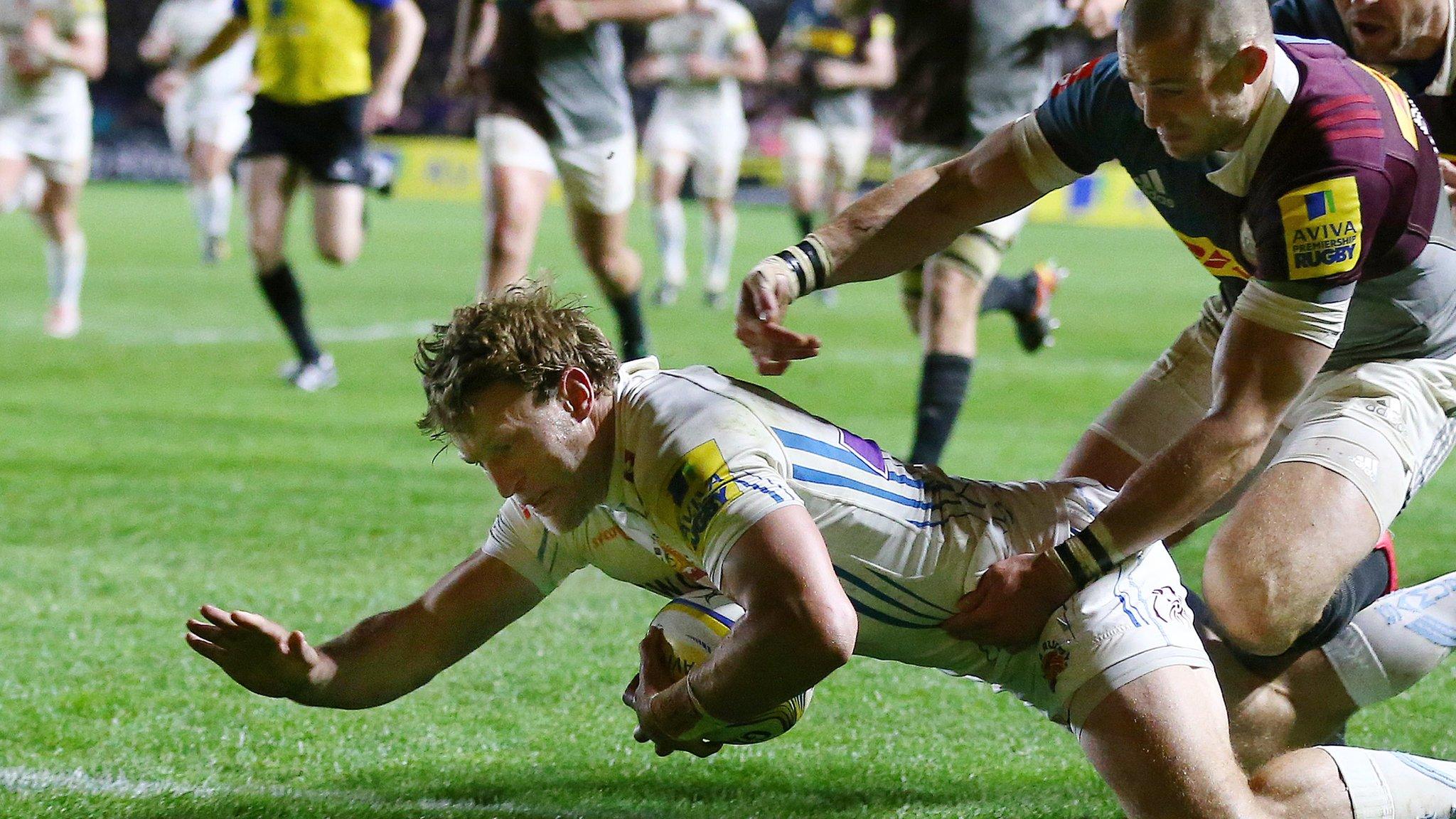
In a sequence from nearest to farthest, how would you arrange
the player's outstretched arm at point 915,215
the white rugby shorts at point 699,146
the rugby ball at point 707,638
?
the rugby ball at point 707,638 < the player's outstretched arm at point 915,215 < the white rugby shorts at point 699,146

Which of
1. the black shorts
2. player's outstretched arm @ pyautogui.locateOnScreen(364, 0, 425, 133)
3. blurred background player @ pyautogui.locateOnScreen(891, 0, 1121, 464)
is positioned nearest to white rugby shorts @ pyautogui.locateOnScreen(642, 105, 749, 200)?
player's outstretched arm @ pyautogui.locateOnScreen(364, 0, 425, 133)

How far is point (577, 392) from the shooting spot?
2.61 m

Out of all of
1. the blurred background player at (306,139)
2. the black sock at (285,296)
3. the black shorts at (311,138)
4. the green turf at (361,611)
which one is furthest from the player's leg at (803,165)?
the black sock at (285,296)

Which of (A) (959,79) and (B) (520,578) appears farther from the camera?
(A) (959,79)

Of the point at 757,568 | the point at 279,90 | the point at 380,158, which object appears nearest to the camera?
the point at 757,568

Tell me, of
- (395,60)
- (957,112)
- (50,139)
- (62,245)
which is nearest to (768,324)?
(957,112)

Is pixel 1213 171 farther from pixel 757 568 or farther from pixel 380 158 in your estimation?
pixel 380 158

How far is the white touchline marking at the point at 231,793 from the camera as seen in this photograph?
9.76 ft

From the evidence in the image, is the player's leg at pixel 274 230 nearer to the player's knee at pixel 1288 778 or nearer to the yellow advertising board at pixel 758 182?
the player's knee at pixel 1288 778

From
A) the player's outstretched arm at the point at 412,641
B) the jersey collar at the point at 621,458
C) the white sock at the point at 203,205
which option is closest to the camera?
the jersey collar at the point at 621,458

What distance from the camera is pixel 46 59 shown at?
31.8 feet

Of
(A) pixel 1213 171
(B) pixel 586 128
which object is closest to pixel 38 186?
(B) pixel 586 128

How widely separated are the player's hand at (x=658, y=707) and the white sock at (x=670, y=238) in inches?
392

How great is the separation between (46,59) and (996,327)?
6.19 m
